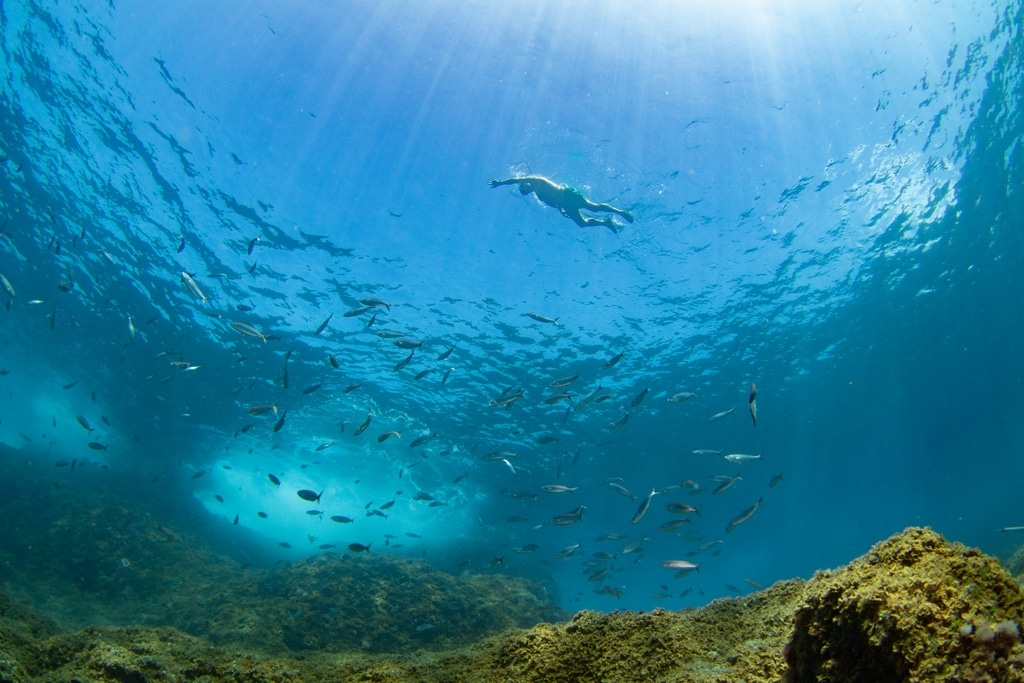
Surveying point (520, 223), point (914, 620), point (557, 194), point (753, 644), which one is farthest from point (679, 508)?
point (520, 223)

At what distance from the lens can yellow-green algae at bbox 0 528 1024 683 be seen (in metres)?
1.52

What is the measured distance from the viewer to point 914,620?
5.07 feet

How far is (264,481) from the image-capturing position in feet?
119

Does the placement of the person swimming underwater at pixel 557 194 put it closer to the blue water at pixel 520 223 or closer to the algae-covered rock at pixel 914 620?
the blue water at pixel 520 223

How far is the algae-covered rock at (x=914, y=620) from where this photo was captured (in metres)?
1.44

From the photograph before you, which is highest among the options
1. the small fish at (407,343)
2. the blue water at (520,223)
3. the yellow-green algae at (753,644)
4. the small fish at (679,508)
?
the blue water at (520,223)

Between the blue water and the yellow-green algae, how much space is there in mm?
9132

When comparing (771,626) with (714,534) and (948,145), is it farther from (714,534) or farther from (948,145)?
(714,534)

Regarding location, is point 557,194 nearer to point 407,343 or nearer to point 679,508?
point 407,343

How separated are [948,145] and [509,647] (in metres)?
19.1

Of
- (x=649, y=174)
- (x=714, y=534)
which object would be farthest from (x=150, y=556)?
(x=714, y=534)

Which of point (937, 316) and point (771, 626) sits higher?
point (937, 316)

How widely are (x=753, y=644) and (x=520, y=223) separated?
13528mm

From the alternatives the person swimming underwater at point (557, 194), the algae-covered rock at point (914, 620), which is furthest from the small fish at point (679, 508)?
the algae-covered rock at point (914, 620)
